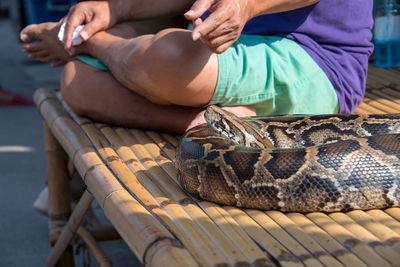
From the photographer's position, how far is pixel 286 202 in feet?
5.35

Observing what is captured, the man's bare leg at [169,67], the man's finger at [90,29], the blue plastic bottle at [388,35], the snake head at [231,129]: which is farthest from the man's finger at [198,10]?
the blue plastic bottle at [388,35]

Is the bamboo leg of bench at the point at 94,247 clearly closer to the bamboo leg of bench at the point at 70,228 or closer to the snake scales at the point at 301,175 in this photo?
the bamboo leg of bench at the point at 70,228

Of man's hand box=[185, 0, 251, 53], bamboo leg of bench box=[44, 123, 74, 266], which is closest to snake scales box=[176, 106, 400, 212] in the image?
man's hand box=[185, 0, 251, 53]

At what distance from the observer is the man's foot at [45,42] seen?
2.74 m

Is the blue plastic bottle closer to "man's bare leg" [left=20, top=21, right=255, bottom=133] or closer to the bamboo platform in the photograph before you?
"man's bare leg" [left=20, top=21, right=255, bottom=133]

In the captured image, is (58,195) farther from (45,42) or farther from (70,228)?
(45,42)

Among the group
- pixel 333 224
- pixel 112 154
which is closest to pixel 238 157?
pixel 333 224

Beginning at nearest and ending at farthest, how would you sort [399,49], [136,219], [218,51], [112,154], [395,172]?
[136,219]
[395,172]
[218,51]
[112,154]
[399,49]

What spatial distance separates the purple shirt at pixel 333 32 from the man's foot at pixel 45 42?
0.99 m

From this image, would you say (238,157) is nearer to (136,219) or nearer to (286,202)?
(286,202)

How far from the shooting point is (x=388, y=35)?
3326 mm

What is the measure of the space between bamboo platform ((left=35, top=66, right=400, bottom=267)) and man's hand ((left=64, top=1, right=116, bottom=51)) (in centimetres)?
50

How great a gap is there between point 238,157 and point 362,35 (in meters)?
1.03

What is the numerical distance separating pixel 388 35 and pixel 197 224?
2.27 m
